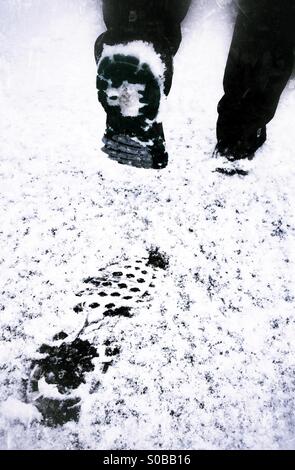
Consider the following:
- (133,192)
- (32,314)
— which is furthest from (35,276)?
(133,192)

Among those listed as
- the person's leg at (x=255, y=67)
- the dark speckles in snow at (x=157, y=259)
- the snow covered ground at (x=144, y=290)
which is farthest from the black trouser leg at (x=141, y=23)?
the dark speckles in snow at (x=157, y=259)

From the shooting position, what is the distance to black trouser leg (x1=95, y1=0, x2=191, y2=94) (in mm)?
1476

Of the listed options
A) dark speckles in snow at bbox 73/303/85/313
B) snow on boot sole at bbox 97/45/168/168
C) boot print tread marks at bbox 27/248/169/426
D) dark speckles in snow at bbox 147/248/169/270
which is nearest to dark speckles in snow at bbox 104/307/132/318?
boot print tread marks at bbox 27/248/169/426

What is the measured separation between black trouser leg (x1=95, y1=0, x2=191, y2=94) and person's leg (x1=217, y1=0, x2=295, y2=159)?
371 mm

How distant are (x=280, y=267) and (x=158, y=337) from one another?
77 centimetres

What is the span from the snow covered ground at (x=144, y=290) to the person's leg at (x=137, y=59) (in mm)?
437

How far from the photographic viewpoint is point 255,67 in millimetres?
1612

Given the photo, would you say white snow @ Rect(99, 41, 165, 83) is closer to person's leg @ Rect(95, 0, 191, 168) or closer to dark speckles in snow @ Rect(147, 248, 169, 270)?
person's leg @ Rect(95, 0, 191, 168)

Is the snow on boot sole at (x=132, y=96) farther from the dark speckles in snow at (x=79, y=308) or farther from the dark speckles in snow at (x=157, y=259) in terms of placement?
the dark speckles in snow at (x=79, y=308)

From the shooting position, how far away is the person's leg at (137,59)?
59.9 inches

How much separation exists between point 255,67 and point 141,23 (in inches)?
25.1

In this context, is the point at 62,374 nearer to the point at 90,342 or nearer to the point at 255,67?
the point at 90,342

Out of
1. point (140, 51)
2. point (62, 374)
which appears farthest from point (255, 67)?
point (62, 374)

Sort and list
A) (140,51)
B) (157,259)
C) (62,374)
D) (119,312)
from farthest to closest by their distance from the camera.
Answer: (157,259)
(140,51)
(119,312)
(62,374)
